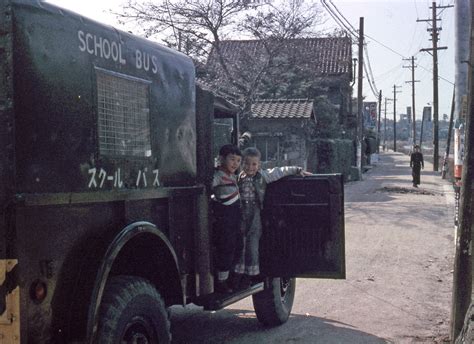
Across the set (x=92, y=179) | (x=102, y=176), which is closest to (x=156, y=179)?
(x=102, y=176)

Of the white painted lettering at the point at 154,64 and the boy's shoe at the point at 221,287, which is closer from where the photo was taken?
the white painted lettering at the point at 154,64

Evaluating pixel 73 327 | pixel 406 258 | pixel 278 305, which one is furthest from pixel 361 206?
pixel 73 327

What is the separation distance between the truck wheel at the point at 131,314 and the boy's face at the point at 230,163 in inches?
66.0

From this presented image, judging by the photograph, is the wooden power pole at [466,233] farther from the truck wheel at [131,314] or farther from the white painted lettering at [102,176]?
the white painted lettering at [102,176]

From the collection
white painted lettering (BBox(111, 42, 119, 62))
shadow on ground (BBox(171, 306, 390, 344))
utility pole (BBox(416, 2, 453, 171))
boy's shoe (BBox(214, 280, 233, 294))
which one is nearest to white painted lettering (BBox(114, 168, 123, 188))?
white painted lettering (BBox(111, 42, 119, 62))

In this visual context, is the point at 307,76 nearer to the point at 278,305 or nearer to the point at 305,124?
the point at 305,124

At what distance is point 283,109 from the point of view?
28.7m

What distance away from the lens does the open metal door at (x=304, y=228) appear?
5.88m

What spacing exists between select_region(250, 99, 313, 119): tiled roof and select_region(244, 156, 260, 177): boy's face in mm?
21476

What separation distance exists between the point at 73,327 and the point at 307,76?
26.0m

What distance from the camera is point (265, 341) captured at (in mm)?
6188

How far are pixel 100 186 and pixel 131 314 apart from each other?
0.79 m

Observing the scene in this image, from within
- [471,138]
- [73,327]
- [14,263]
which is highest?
[471,138]

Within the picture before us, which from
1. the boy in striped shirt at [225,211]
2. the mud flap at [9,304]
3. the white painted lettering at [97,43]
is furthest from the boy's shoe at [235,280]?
the mud flap at [9,304]
